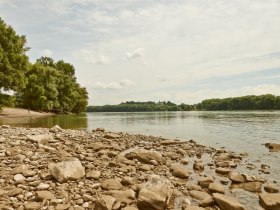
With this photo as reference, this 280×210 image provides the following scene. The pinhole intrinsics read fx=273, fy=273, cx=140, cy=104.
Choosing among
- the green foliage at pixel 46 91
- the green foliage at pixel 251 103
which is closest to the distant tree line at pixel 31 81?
the green foliage at pixel 46 91

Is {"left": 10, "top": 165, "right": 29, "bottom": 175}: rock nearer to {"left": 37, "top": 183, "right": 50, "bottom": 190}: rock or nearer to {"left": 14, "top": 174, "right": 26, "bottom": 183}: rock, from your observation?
{"left": 14, "top": 174, "right": 26, "bottom": 183}: rock

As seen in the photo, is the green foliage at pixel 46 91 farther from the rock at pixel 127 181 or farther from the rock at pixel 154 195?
the rock at pixel 154 195

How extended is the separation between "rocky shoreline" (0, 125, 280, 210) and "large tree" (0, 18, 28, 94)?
27.9 m

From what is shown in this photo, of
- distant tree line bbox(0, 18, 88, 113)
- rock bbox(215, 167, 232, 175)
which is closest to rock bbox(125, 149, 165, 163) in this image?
rock bbox(215, 167, 232, 175)

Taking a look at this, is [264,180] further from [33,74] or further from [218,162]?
[33,74]

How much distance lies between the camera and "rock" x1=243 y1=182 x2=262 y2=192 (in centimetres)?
1039

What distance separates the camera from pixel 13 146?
12930 millimetres

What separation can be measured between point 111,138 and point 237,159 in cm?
964

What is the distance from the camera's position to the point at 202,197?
30.2 ft

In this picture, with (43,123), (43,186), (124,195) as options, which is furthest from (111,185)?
(43,123)

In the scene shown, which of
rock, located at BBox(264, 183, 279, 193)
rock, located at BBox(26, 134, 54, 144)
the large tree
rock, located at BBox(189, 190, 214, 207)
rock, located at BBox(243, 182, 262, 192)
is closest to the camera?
rock, located at BBox(189, 190, 214, 207)

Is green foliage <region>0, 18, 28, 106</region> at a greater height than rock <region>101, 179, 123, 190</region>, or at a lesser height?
greater

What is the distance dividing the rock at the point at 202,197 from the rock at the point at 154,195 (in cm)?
101

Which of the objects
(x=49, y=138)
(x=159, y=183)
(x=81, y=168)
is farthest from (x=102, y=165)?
(x=49, y=138)
